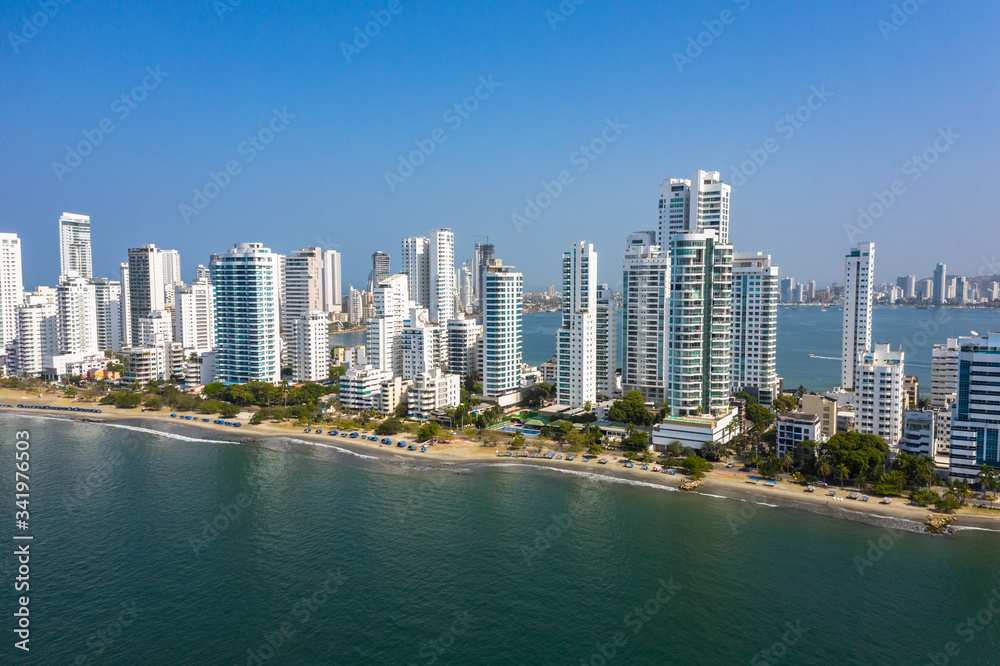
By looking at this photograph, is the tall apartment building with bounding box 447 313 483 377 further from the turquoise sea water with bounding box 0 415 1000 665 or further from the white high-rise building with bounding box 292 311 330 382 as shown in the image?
the turquoise sea water with bounding box 0 415 1000 665

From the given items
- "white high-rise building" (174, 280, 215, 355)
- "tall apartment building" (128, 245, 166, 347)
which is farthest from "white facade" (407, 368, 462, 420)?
"tall apartment building" (128, 245, 166, 347)

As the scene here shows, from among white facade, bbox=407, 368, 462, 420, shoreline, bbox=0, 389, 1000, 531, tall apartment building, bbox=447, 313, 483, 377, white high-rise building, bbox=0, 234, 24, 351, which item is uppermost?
white high-rise building, bbox=0, 234, 24, 351

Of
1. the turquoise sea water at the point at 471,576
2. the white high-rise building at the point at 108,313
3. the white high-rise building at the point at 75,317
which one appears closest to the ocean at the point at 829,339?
the white high-rise building at the point at 108,313

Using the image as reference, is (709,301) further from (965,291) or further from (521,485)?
(965,291)

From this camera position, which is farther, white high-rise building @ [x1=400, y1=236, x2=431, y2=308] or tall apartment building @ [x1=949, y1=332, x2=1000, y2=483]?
white high-rise building @ [x1=400, y1=236, x2=431, y2=308]

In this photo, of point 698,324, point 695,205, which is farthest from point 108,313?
point 698,324

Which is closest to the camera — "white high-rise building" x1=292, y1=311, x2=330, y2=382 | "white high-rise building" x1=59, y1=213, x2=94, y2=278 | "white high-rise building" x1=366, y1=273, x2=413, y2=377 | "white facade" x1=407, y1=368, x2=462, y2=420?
"white facade" x1=407, y1=368, x2=462, y2=420
